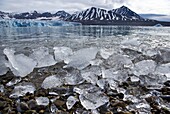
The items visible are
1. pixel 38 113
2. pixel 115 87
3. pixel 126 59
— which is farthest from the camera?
pixel 126 59

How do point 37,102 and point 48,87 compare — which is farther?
point 48,87

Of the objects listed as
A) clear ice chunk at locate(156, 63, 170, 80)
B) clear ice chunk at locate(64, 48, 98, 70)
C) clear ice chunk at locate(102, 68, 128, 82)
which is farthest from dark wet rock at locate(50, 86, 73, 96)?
clear ice chunk at locate(156, 63, 170, 80)

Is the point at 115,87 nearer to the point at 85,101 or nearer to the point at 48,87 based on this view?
the point at 85,101

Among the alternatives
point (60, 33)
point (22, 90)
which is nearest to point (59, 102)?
point (22, 90)

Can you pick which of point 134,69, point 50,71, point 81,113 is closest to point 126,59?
point 134,69

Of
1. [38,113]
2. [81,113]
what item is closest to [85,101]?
[81,113]

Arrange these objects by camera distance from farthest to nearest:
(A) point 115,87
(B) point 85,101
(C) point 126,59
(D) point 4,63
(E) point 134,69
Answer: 1. (C) point 126,59
2. (D) point 4,63
3. (E) point 134,69
4. (A) point 115,87
5. (B) point 85,101

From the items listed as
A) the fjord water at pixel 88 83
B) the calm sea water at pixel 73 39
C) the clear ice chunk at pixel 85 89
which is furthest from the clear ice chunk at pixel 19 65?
the calm sea water at pixel 73 39

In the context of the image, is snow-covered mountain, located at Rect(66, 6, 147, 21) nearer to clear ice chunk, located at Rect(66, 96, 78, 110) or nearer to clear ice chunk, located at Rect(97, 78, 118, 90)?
clear ice chunk, located at Rect(97, 78, 118, 90)

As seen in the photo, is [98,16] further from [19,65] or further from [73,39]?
[19,65]

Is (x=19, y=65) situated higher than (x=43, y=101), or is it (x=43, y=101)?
(x=19, y=65)

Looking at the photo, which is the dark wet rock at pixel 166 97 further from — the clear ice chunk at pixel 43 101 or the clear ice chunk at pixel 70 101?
the clear ice chunk at pixel 43 101
